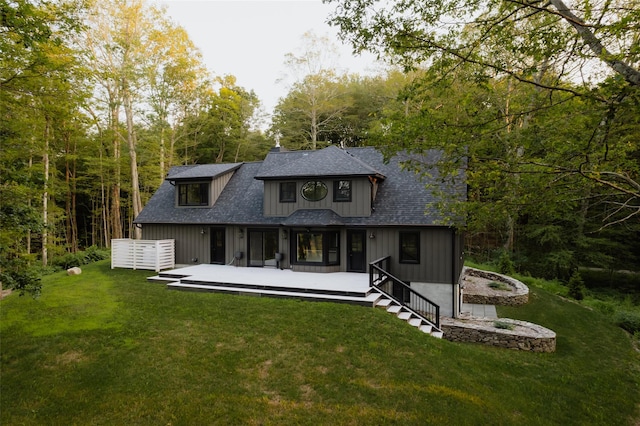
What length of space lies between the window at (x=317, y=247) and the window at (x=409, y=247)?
2453mm

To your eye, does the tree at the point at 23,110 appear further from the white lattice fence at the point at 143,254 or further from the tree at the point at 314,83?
the tree at the point at 314,83

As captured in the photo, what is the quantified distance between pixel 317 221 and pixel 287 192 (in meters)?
2.24

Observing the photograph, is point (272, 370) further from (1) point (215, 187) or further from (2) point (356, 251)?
(1) point (215, 187)

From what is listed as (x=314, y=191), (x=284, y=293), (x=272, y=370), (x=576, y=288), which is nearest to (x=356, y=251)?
(x=314, y=191)

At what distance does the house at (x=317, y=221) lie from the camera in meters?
11.7

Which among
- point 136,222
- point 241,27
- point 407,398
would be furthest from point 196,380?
point 241,27

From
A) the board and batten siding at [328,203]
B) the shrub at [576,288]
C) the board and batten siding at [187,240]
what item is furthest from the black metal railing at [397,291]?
the shrub at [576,288]

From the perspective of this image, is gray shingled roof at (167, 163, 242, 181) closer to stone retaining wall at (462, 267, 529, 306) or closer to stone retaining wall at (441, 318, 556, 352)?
stone retaining wall at (441, 318, 556, 352)

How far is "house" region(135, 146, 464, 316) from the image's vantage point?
11.7 meters

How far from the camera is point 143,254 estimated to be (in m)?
14.8

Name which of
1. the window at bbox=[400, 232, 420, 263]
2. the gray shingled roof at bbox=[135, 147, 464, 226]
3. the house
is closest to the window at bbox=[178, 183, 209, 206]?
the house

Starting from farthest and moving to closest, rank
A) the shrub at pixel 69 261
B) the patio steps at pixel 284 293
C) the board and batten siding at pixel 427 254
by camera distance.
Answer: the shrub at pixel 69 261, the board and batten siding at pixel 427 254, the patio steps at pixel 284 293

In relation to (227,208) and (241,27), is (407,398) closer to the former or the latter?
(227,208)

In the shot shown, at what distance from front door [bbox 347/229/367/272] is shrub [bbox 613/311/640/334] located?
29.4ft
